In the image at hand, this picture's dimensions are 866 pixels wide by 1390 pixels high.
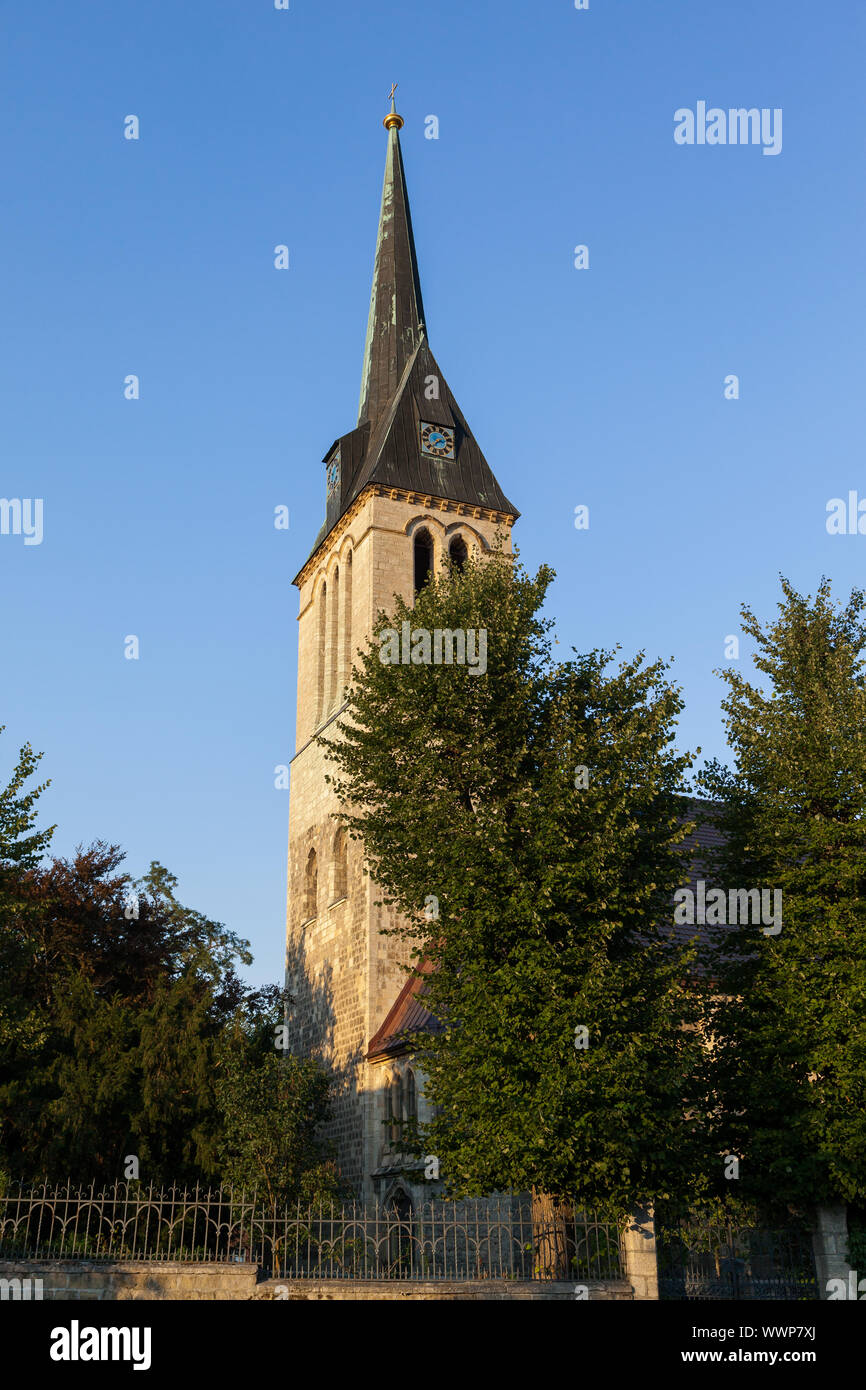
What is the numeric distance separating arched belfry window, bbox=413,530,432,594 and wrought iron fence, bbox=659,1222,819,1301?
20525 mm

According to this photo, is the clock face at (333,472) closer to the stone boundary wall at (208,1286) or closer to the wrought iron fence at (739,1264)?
the wrought iron fence at (739,1264)

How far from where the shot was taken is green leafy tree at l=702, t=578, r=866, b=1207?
1789 cm

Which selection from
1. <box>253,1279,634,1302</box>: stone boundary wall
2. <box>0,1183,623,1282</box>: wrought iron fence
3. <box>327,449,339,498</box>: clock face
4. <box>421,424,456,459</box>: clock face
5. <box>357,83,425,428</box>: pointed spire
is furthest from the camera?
<box>357,83,425,428</box>: pointed spire

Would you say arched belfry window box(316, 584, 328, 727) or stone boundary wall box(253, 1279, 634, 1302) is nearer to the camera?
stone boundary wall box(253, 1279, 634, 1302)

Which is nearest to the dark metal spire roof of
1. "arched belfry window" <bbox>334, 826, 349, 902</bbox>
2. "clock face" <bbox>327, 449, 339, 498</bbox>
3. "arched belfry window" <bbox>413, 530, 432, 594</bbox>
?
"clock face" <bbox>327, 449, 339, 498</bbox>

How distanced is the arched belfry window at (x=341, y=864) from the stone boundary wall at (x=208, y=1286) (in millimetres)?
17442

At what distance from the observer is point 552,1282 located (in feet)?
48.0

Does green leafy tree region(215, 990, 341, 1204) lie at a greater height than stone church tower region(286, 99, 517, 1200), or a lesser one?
lesser

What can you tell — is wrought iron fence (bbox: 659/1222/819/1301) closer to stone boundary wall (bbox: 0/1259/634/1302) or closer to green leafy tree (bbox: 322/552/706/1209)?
green leafy tree (bbox: 322/552/706/1209)

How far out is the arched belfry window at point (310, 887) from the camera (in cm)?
3384

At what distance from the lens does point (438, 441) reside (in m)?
37.3
